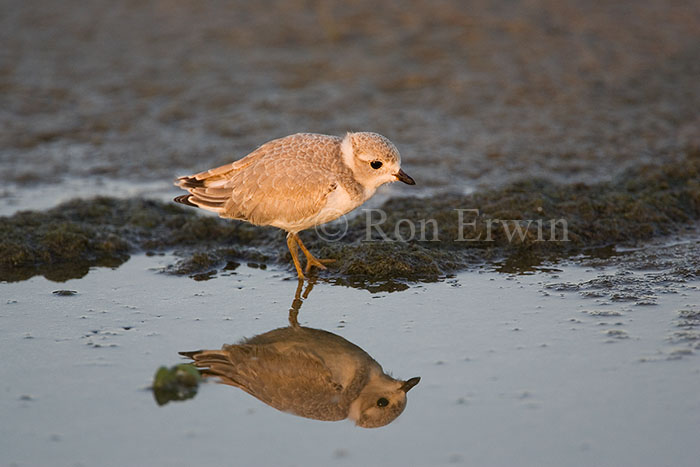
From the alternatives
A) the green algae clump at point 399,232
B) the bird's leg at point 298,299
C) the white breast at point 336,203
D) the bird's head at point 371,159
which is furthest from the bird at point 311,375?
the bird's head at point 371,159

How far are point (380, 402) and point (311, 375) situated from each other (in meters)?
0.60

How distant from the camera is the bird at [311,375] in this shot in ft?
16.1

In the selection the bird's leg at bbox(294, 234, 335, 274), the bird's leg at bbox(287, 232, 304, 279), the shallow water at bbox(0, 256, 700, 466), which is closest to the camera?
the shallow water at bbox(0, 256, 700, 466)

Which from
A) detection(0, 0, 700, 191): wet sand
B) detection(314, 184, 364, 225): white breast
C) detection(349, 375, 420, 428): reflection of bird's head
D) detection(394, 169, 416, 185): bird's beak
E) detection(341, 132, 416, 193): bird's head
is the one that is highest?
detection(0, 0, 700, 191): wet sand

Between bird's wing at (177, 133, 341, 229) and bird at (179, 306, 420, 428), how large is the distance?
1.11 m

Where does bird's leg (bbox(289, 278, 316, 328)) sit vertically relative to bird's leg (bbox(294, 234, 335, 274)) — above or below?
below

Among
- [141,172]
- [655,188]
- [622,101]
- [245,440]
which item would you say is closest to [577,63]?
[622,101]

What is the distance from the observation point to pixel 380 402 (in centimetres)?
493

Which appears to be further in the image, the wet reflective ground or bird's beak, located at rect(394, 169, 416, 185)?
bird's beak, located at rect(394, 169, 416, 185)

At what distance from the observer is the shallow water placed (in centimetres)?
439

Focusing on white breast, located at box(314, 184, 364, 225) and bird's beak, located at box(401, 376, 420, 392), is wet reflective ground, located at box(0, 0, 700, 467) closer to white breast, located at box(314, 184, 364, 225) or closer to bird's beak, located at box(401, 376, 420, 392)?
bird's beak, located at box(401, 376, 420, 392)

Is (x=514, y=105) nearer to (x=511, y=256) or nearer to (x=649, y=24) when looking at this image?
(x=649, y=24)

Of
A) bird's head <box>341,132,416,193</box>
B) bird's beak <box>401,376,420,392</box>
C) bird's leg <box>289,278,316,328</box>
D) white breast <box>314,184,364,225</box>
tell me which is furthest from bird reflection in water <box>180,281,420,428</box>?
bird's head <box>341,132,416,193</box>

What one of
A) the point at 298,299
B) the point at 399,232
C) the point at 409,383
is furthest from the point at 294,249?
the point at 409,383
